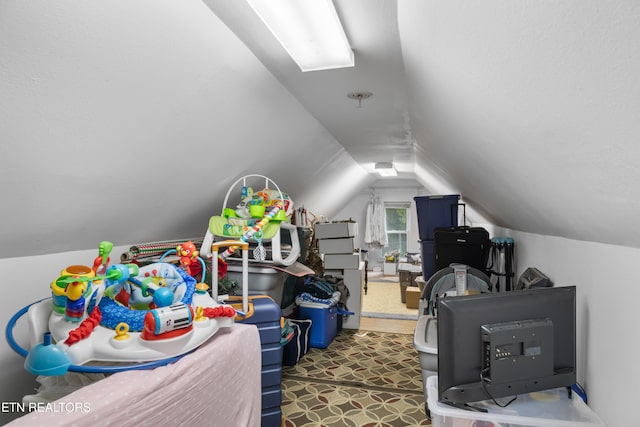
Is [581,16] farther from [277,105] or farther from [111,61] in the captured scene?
[277,105]

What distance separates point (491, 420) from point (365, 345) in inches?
Result: 103

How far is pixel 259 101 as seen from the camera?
235cm

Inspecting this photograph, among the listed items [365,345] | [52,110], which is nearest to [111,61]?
[52,110]

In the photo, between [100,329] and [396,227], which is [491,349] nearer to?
[100,329]

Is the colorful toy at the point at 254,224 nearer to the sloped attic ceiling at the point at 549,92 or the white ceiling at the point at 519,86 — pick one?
the white ceiling at the point at 519,86

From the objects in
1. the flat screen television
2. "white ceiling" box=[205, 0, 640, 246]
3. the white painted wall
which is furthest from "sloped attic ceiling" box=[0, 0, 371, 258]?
the white painted wall

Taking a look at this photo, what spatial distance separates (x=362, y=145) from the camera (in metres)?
4.34

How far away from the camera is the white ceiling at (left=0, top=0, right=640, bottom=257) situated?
0.82m

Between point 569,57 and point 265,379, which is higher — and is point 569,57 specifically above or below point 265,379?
above

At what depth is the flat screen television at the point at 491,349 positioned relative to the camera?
1395 millimetres

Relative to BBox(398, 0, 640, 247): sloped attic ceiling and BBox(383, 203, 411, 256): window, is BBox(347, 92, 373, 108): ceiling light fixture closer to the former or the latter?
BBox(398, 0, 640, 247): sloped attic ceiling

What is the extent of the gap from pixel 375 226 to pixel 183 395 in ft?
24.9

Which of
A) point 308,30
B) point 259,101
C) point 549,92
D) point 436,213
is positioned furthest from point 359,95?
point 436,213

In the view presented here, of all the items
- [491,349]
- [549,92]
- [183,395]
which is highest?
[549,92]
